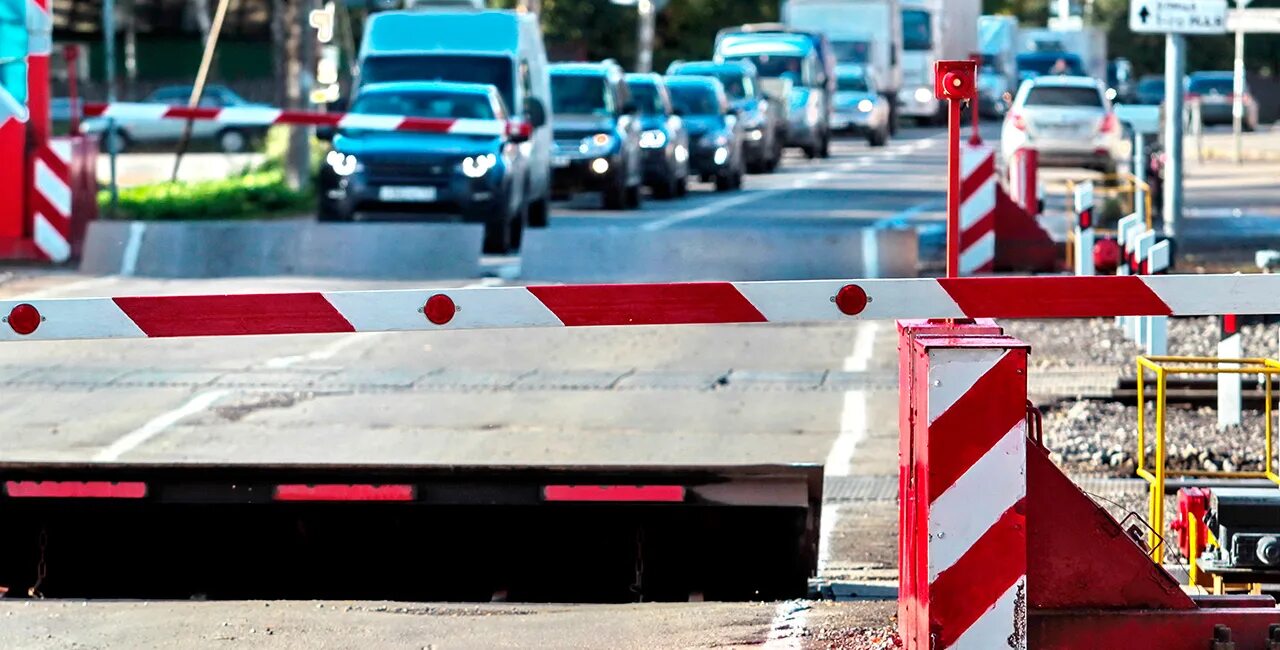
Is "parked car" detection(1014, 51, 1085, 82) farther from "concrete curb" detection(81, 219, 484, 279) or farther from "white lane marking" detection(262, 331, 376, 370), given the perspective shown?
"white lane marking" detection(262, 331, 376, 370)

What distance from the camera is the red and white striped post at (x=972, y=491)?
5.22 m

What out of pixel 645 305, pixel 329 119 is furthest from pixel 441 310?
pixel 329 119

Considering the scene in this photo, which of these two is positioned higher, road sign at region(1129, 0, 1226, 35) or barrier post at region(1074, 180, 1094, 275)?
road sign at region(1129, 0, 1226, 35)

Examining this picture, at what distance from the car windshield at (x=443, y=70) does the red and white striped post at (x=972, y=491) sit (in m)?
19.0

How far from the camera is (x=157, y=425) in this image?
11305mm

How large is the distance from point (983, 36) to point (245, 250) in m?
45.8

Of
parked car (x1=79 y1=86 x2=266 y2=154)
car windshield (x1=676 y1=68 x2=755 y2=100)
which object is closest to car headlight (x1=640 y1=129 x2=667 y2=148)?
car windshield (x1=676 y1=68 x2=755 y2=100)

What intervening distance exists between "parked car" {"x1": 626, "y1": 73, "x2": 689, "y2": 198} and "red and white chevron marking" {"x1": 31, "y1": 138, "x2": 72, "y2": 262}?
12.3 meters

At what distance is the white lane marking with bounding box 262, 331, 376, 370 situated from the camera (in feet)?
45.0

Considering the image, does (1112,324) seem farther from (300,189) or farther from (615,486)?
(300,189)

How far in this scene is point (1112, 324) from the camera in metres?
15.2

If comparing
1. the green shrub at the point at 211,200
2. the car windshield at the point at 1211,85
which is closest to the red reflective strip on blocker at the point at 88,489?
the green shrub at the point at 211,200

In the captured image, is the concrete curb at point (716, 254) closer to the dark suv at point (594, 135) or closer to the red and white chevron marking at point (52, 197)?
the red and white chevron marking at point (52, 197)

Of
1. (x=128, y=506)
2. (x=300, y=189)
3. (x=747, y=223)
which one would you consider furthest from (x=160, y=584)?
(x=300, y=189)
